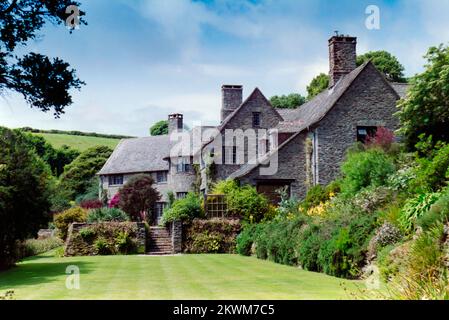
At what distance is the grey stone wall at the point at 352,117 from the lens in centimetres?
3177

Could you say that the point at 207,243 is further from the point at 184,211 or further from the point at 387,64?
the point at 387,64

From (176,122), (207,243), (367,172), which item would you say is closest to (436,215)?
(367,172)

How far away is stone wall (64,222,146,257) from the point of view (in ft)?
97.0

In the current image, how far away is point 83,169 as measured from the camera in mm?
66688

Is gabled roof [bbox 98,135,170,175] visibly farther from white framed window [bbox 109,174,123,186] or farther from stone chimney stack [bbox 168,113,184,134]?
stone chimney stack [bbox 168,113,184,134]

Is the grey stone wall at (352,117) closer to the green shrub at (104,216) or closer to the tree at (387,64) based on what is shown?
the green shrub at (104,216)

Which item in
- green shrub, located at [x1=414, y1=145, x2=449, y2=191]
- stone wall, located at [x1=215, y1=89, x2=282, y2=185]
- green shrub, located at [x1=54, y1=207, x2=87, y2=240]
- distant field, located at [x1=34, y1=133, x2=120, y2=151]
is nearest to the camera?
green shrub, located at [x1=414, y1=145, x2=449, y2=191]

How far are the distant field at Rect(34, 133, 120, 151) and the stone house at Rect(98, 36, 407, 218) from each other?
93.5 feet

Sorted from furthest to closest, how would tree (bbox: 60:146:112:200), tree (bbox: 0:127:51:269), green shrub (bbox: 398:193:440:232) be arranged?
tree (bbox: 60:146:112:200) < tree (bbox: 0:127:51:269) < green shrub (bbox: 398:193:440:232)

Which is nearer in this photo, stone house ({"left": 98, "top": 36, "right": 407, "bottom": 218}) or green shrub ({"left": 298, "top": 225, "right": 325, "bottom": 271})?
green shrub ({"left": 298, "top": 225, "right": 325, "bottom": 271})

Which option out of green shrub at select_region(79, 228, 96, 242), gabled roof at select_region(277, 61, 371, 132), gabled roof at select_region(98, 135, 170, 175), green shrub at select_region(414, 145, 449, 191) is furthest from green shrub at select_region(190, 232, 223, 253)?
gabled roof at select_region(98, 135, 170, 175)

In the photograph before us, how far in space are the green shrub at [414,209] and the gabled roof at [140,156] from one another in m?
41.5

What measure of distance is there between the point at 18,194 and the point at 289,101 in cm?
4477
